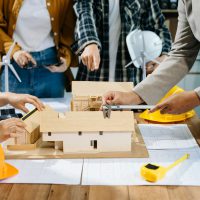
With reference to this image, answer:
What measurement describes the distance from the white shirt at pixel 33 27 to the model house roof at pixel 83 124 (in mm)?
955

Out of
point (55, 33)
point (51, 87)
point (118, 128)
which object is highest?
point (55, 33)

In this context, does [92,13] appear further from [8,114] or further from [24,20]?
[8,114]

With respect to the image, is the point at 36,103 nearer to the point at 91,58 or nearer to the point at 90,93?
the point at 90,93

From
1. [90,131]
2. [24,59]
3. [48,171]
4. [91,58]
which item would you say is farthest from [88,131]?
[24,59]

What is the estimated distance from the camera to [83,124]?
1200 mm

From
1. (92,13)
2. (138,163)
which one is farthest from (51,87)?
(138,163)

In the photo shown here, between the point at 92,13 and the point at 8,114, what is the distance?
2.30 feet

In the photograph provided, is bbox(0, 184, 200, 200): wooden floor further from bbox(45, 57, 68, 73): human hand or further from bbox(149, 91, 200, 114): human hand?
bbox(45, 57, 68, 73): human hand

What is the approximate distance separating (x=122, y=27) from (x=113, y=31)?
65 millimetres

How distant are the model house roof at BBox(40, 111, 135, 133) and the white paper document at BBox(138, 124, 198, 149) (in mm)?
151

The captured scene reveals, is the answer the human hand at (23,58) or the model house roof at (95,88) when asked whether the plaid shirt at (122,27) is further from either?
the model house roof at (95,88)

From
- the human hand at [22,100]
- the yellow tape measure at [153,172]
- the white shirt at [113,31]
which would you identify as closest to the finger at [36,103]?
the human hand at [22,100]

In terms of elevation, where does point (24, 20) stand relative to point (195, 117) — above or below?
above

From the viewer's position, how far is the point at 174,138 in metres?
1.39
